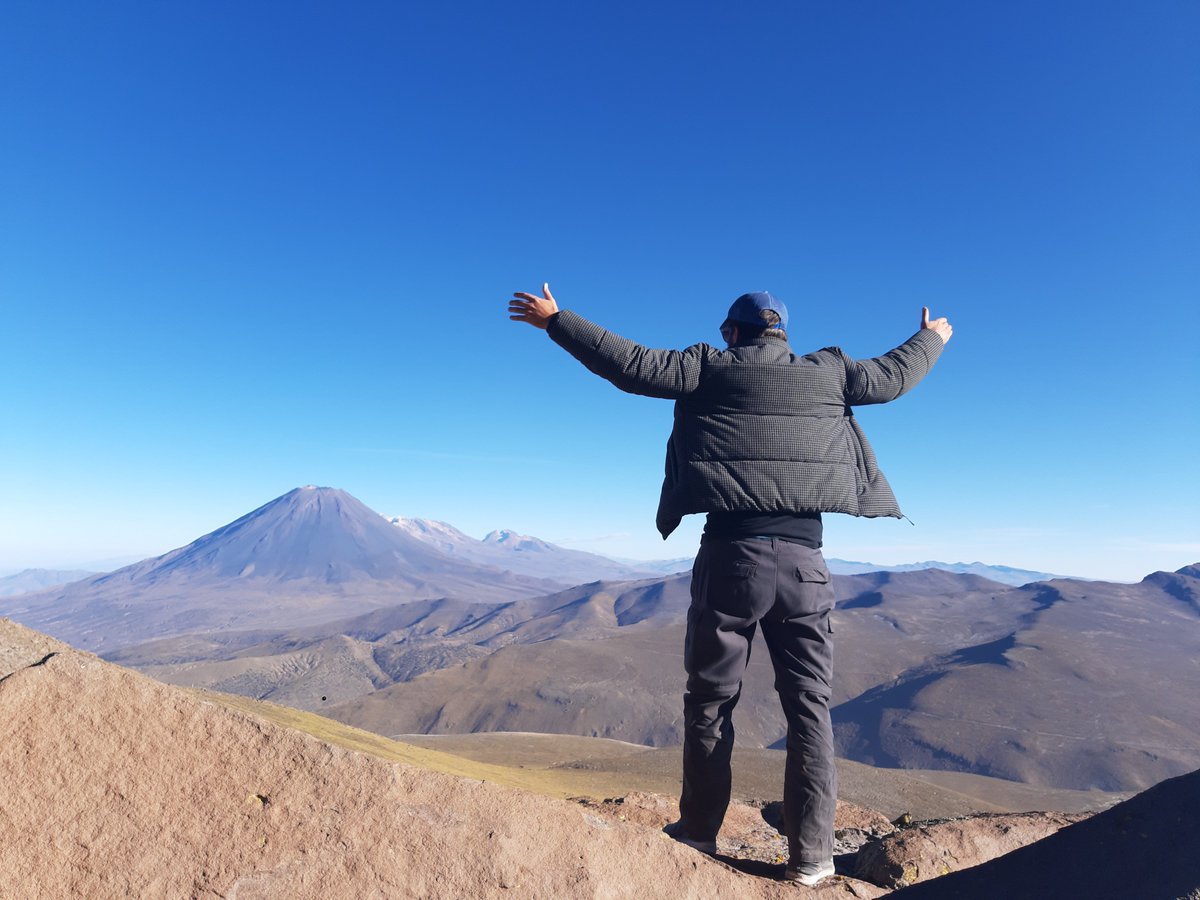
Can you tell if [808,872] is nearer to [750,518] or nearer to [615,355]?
[750,518]

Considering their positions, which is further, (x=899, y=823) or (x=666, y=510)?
(x=899, y=823)

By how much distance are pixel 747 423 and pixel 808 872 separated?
2.07 meters

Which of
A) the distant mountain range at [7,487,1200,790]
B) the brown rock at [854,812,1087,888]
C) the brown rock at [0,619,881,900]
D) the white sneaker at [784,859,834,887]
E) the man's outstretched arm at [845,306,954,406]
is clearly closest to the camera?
the brown rock at [0,619,881,900]

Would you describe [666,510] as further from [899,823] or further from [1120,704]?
[1120,704]

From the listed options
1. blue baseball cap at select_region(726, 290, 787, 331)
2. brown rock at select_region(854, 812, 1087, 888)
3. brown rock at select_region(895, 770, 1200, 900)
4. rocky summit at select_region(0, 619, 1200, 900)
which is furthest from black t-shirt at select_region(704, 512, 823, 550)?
brown rock at select_region(854, 812, 1087, 888)

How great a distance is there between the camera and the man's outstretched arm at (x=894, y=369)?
3584 millimetres

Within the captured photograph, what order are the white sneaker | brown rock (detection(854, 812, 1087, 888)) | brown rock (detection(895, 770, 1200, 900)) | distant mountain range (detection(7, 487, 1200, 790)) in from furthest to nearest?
distant mountain range (detection(7, 487, 1200, 790))
brown rock (detection(854, 812, 1087, 888))
the white sneaker
brown rock (detection(895, 770, 1200, 900))

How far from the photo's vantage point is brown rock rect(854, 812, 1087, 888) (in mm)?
3364

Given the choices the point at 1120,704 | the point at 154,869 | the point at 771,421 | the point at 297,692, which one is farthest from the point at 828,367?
the point at 297,692

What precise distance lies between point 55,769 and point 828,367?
3608 millimetres

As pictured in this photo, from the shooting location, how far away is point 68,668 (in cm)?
264

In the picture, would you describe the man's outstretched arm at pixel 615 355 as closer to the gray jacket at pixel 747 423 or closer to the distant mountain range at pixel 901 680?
the gray jacket at pixel 747 423

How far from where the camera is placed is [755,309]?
3.60m

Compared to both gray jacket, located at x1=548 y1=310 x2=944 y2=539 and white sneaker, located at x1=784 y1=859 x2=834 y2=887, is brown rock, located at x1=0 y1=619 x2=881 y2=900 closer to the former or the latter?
white sneaker, located at x1=784 y1=859 x2=834 y2=887
